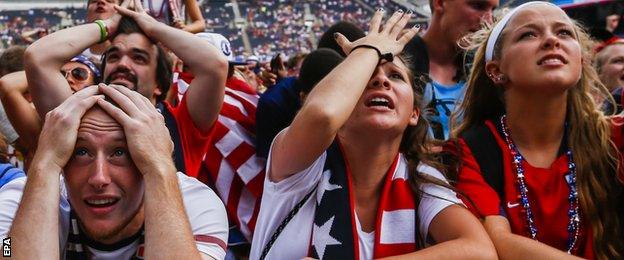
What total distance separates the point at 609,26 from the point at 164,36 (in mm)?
4650

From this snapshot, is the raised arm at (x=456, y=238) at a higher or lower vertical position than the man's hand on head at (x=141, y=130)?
lower

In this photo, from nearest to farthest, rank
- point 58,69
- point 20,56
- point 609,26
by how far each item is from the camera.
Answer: point 58,69
point 20,56
point 609,26

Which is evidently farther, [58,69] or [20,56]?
[20,56]

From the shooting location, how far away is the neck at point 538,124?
9.55 feet

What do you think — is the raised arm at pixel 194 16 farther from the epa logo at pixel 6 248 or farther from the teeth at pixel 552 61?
the epa logo at pixel 6 248

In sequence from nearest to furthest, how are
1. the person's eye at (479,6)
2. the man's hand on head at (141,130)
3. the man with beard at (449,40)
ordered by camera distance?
the man's hand on head at (141,130)
the man with beard at (449,40)
the person's eye at (479,6)

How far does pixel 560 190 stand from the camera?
2.75 metres

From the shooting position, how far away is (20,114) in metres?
3.78

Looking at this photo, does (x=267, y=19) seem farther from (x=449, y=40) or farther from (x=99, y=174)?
(x=99, y=174)

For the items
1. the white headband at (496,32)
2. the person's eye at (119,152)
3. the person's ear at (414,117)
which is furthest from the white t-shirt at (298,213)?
the white headband at (496,32)

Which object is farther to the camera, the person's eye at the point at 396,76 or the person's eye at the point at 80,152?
the person's eye at the point at 396,76

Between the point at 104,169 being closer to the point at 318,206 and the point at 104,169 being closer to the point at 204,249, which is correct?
the point at 204,249

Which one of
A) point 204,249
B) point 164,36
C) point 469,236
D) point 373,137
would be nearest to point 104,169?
point 204,249

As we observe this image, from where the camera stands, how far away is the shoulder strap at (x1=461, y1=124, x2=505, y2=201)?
9.16 ft
